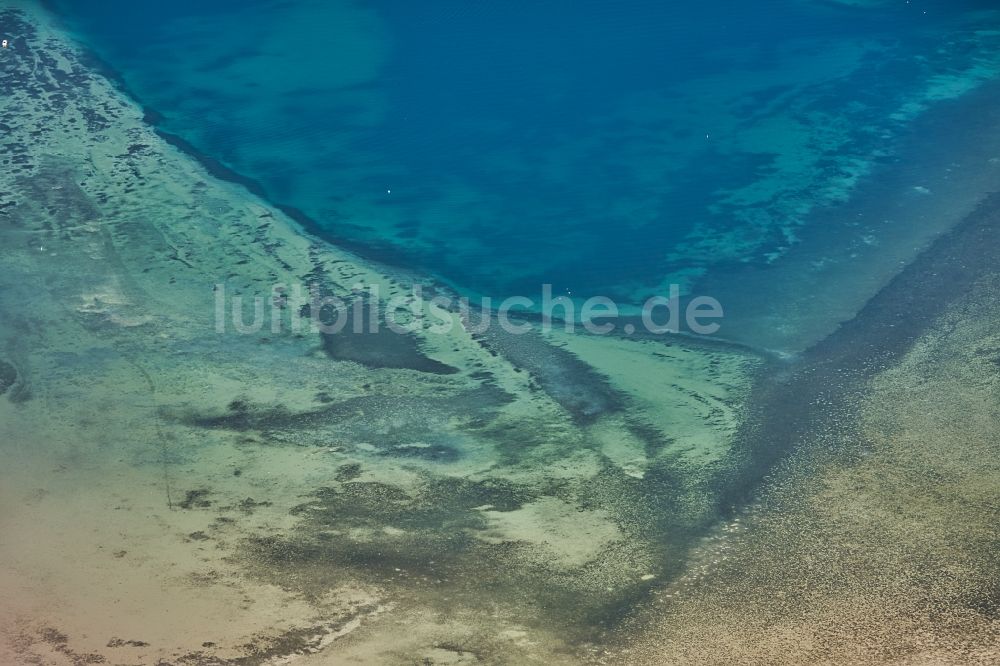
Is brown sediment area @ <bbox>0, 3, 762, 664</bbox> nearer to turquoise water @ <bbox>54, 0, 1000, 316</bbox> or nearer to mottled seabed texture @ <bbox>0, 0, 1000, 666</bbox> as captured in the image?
mottled seabed texture @ <bbox>0, 0, 1000, 666</bbox>

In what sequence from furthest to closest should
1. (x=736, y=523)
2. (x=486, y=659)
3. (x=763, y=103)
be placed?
1. (x=763, y=103)
2. (x=736, y=523)
3. (x=486, y=659)

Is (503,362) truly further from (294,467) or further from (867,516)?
(867,516)

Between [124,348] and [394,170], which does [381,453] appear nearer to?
[124,348]

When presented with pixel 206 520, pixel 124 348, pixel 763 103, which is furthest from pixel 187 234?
pixel 763 103

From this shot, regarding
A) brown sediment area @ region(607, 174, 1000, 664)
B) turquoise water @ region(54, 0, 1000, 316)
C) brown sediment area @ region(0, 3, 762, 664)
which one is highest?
turquoise water @ region(54, 0, 1000, 316)

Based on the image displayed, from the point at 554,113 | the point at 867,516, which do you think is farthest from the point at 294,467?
the point at 554,113

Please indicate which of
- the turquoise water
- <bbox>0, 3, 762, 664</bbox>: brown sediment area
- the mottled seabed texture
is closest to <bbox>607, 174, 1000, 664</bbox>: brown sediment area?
the mottled seabed texture
